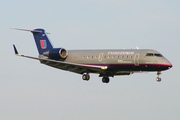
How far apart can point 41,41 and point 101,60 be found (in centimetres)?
1052

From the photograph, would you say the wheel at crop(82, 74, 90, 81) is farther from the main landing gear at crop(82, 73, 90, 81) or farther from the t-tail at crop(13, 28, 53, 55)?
the t-tail at crop(13, 28, 53, 55)

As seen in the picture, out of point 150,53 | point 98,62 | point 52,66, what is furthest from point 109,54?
point 52,66

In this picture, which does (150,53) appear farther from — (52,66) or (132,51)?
(52,66)

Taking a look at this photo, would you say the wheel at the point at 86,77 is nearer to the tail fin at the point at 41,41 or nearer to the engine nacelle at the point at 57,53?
the engine nacelle at the point at 57,53

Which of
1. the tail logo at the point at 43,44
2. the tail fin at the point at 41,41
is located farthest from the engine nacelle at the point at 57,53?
the tail logo at the point at 43,44

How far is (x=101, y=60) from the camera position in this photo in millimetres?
49500

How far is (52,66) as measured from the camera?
53.7m

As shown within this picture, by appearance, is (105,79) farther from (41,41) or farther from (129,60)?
(41,41)

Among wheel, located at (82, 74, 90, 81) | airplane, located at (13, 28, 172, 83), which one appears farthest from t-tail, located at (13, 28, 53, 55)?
wheel, located at (82, 74, 90, 81)

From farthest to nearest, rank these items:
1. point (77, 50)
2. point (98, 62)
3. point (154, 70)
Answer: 1. point (77, 50)
2. point (98, 62)
3. point (154, 70)

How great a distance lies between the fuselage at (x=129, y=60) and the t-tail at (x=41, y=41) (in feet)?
22.7

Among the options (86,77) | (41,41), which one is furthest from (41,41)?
(86,77)

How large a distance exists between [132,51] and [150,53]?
2324mm

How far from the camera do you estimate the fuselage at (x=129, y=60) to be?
46219 mm
